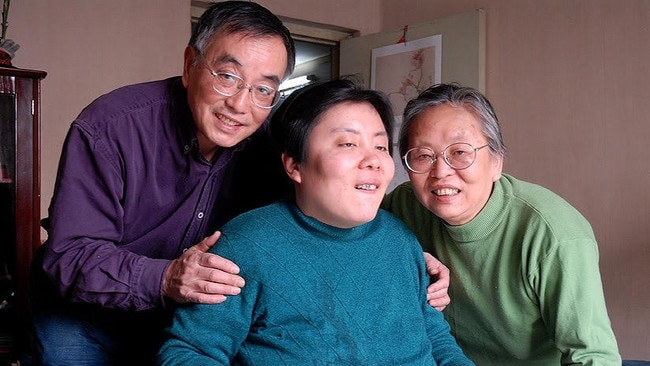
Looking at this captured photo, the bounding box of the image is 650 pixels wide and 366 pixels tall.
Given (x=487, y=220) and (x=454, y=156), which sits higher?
(x=454, y=156)

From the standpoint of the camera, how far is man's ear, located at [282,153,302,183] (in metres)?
1.50

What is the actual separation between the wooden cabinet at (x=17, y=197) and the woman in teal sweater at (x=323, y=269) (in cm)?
163

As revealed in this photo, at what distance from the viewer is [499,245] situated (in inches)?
66.0

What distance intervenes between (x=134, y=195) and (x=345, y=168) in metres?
0.51

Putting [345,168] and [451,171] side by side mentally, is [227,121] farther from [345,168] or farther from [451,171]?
[451,171]

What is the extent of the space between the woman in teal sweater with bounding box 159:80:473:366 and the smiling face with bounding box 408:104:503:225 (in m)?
0.12

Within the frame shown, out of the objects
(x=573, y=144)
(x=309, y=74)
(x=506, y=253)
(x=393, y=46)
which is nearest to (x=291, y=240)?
(x=506, y=253)

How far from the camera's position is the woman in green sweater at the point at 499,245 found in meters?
1.53

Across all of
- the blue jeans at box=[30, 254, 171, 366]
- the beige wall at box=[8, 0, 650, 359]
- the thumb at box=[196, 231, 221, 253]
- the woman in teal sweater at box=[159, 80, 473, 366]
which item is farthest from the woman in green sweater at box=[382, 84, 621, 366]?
the beige wall at box=[8, 0, 650, 359]

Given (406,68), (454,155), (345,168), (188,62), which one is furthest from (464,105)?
(406,68)

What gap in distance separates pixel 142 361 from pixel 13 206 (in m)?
1.38

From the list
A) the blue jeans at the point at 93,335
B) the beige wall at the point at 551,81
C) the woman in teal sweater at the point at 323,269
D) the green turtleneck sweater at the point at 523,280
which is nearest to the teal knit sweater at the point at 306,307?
the woman in teal sweater at the point at 323,269

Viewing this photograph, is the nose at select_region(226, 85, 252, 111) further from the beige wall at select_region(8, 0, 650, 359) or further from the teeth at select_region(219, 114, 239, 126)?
the beige wall at select_region(8, 0, 650, 359)

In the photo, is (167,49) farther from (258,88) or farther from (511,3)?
(258,88)
